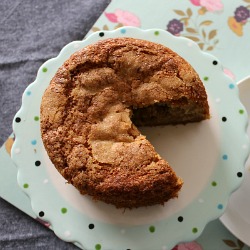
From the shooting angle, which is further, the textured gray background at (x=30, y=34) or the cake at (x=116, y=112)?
the textured gray background at (x=30, y=34)

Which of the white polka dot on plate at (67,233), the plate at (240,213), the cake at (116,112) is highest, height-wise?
the cake at (116,112)

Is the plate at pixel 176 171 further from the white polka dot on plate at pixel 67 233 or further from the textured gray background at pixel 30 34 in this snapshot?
the textured gray background at pixel 30 34

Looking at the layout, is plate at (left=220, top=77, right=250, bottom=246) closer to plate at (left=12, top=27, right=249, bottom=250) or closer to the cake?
plate at (left=12, top=27, right=249, bottom=250)

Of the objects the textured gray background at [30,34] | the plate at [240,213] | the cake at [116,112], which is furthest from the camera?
the textured gray background at [30,34]

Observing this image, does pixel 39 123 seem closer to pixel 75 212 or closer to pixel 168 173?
pixel 75 212

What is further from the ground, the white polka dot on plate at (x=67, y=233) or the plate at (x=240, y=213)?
the plate at (x=240, y=213)

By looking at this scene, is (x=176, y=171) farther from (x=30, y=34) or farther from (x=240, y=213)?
(x=30, y=34)

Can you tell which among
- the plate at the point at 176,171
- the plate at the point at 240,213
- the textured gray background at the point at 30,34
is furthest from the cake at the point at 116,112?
the textured gray background at the point at 30,34
